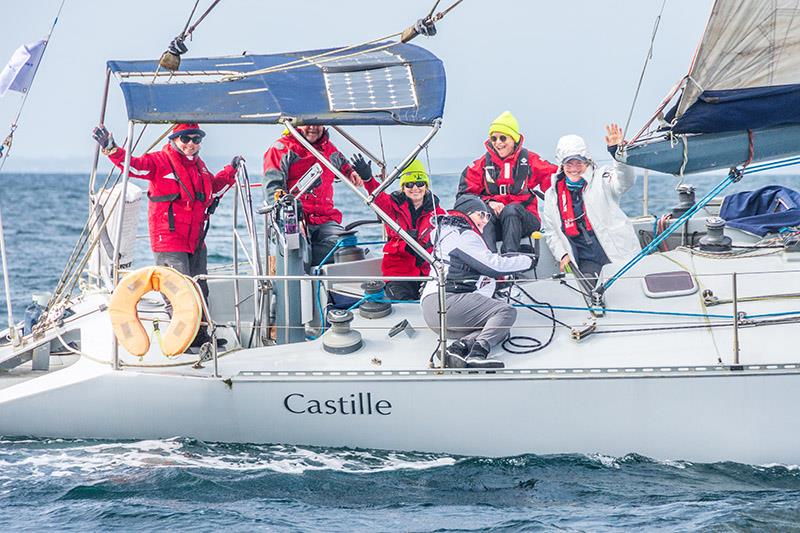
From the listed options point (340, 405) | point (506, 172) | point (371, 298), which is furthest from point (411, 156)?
point (340, 405)

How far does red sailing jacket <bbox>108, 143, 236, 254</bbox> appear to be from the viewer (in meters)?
7.33

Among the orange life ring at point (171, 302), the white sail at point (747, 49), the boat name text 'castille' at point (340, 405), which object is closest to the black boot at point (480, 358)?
the boat name text 'castille' at point (340, 405)

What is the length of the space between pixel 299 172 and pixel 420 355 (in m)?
2.04

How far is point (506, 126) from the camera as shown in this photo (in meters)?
7.81

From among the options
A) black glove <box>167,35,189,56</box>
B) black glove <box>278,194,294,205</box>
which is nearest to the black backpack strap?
black glove <box>278,194,294,205</box>

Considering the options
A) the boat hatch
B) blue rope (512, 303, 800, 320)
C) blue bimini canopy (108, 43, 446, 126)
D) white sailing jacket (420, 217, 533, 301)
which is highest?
blue bimini canopy (108, 43, 446, 126)

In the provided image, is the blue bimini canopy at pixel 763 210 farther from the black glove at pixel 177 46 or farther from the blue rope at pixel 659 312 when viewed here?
the black glove at pixel 177 46

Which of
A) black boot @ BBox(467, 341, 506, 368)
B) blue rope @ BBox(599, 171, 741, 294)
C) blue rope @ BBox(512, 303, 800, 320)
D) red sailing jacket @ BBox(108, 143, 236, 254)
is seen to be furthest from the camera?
red sailing jacket @ BBox(108, 143, 236, 254)

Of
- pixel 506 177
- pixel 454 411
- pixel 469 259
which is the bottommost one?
pixel 454 411

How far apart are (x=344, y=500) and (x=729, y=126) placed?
3301 millimetres

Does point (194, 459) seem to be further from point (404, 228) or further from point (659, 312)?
point (659, 312)

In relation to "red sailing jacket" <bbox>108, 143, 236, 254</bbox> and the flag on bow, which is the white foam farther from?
the flag on bow

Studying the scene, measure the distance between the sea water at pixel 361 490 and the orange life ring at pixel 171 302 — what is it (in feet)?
2.36

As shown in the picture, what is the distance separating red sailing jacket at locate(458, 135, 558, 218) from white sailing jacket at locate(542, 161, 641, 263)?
1.28 ft
